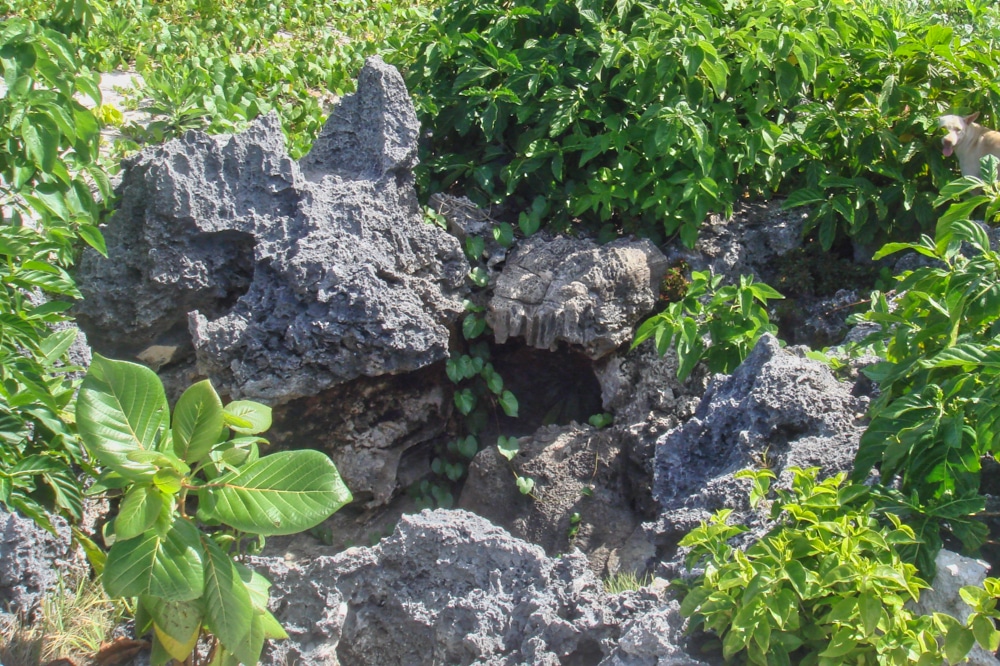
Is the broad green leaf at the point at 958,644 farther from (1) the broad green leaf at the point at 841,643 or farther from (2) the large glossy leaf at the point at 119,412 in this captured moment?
(2) the large glossy leaf at the point at 119,412

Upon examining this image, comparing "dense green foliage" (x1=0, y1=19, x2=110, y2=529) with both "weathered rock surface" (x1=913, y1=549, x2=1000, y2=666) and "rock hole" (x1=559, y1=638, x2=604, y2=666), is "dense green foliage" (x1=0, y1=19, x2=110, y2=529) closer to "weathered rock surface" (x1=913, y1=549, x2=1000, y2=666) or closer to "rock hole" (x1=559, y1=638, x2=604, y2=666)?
"rock hole" (x1=559, y1=638, x2=604, y2=666)

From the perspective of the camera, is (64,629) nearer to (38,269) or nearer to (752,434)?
(38,269)

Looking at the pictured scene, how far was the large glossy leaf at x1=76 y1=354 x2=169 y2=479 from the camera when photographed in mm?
2271

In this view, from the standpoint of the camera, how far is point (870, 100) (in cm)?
444

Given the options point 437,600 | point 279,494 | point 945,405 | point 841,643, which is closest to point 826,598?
point 841,643

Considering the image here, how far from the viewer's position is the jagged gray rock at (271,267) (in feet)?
12.0

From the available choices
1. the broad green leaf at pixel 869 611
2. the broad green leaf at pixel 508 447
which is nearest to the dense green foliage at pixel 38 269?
the broad green leaf at pixel 508 447

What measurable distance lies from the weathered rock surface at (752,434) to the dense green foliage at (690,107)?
1.08 metres

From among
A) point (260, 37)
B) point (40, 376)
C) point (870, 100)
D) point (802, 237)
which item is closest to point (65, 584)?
point (40, 376)

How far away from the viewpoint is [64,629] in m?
2.98

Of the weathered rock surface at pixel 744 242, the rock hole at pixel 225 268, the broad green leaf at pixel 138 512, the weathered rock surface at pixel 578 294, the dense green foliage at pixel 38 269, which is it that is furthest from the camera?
the weathered rock surface at pixel 744 242

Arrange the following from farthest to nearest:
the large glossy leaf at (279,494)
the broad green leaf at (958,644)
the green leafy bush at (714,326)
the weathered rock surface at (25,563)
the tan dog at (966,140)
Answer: the tan dog at (966,140) → the green leafy bush at (714,326) → the weathered rock surface at (25,563) → the large glossy leaf at (279,494) → the broad green leaf at (958,644)

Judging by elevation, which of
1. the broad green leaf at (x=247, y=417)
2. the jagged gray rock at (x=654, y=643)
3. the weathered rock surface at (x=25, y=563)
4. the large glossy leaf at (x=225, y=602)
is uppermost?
the broad green leaf at (x=247, y=417)

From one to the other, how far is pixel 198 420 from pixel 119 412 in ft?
0.63
